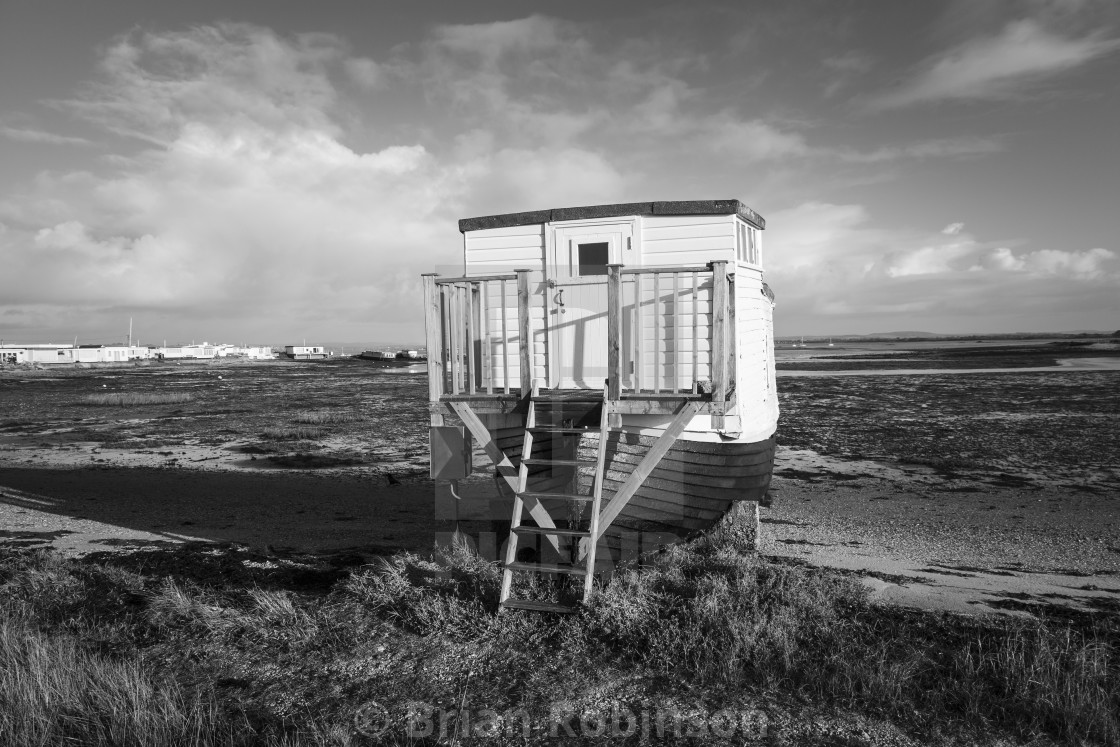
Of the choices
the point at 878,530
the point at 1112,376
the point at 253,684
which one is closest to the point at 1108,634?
the point at 878,530

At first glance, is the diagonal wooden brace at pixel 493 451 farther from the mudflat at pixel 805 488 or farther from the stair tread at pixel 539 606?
the mudflat at pixel 805 488

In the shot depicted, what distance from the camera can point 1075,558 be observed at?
9.48 metres

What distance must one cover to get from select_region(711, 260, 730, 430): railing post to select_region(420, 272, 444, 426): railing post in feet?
11.1

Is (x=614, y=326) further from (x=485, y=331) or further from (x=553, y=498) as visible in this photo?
(x=553, y=498)

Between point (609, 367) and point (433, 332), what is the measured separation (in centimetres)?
233

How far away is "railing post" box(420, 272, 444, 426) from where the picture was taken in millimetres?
8492

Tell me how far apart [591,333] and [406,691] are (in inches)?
189

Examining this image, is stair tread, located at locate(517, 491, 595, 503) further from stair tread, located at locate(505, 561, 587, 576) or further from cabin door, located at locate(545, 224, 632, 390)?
cabin door, located at locate(545, 224, 632, 390)

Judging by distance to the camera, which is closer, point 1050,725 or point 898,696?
point 1050,725

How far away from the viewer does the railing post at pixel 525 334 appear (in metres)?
7.99

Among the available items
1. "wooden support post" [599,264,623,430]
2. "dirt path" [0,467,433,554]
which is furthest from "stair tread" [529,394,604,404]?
"dirt path" [0,467,433,554]

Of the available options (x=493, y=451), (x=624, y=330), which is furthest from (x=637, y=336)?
(x=493, y=451)

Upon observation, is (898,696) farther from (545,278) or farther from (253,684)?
(545,278)

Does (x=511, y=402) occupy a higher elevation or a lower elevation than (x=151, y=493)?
higher
